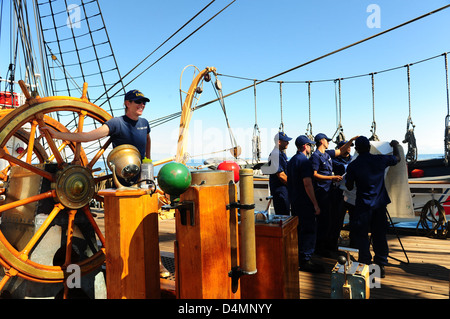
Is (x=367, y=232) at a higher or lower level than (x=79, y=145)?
lower

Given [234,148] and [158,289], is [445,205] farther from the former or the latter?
[158,289]

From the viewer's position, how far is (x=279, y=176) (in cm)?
392

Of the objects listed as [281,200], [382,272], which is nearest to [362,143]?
[281,200]

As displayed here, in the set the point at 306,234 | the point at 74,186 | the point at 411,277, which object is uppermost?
the point at 74,186

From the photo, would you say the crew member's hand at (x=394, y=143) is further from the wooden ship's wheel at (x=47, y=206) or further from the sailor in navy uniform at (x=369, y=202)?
the wooden ship's wheel at (x=47, y=206)

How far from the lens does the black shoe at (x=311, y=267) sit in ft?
10.8

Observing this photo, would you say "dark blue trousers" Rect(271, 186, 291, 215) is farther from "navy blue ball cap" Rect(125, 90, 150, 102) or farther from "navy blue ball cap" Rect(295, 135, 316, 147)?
"navy blue ball cap" Rect(125, 90, 150, 102)

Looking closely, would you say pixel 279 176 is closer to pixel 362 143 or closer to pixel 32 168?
pixel 362 143

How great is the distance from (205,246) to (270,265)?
57 centimetres

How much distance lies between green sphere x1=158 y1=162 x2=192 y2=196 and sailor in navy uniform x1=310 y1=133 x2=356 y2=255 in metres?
2.43

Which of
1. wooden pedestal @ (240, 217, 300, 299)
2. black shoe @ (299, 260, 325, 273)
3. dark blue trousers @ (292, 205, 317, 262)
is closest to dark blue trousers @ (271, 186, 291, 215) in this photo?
dark blue trousers @ (292, 205, 317, 262)
